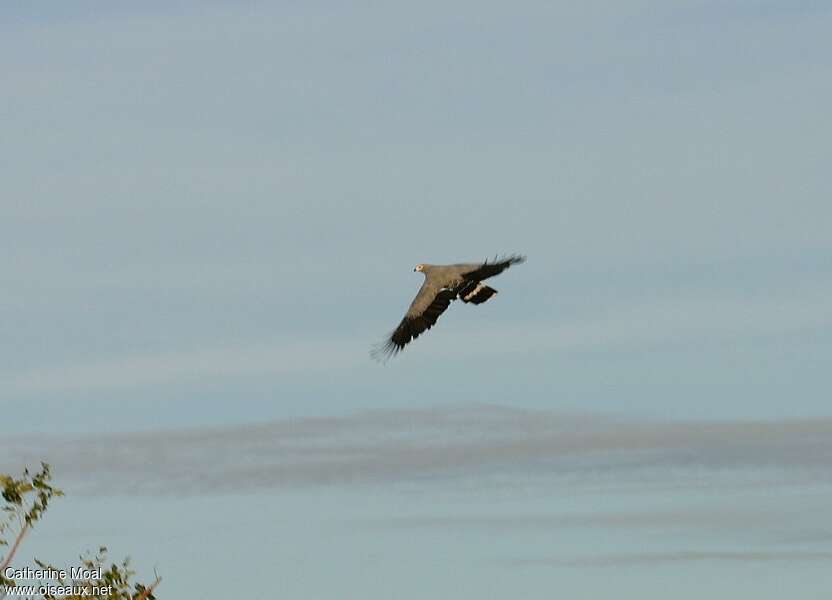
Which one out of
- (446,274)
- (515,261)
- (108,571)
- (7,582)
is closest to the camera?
(7,582)

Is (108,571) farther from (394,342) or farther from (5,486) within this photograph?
(394,342)

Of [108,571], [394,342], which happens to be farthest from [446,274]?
[108,571]

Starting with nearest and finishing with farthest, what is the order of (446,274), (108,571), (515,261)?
(108,571)
(515,261)
(446,274)

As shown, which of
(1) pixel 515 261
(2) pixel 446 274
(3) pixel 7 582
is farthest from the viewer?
(2) pixel 446 274

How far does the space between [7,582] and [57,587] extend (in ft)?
4.65

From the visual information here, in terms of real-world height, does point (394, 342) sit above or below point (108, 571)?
above

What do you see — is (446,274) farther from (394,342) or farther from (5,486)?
(5,486)

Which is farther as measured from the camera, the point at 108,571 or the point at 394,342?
the point at 394,342

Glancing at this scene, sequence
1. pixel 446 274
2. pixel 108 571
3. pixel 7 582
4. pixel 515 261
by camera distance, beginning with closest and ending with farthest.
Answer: pixel 7 582, pixel 108 571, pixel 515 261, pixel 446 274

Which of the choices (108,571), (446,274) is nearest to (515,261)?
(446,274)

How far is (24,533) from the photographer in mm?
33531

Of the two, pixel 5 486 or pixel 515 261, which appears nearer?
pixel 5 486

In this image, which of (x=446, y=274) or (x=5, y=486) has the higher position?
(x=446, y=274)

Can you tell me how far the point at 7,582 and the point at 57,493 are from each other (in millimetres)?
1977
